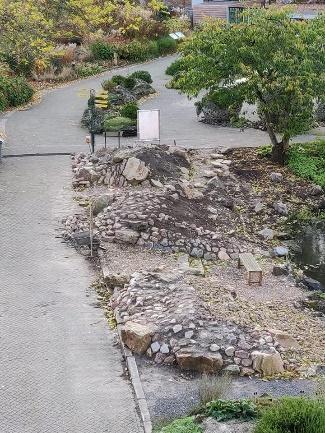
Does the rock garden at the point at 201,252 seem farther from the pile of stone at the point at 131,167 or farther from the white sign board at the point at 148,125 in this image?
the white sign board at the point at 148,125

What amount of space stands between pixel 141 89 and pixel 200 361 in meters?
25.6

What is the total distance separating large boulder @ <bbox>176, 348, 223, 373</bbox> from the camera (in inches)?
519

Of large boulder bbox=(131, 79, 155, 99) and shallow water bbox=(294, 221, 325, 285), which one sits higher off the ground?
large boulder bbox=(131, 79, 155, 99)

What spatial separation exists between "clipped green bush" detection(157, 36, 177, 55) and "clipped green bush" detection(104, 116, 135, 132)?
65.1 ft

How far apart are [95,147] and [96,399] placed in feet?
51.2

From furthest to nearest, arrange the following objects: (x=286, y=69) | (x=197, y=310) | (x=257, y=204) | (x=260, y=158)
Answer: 1. (x=260, y=158)
2. (x=286, y=69)
3. (x=257, y=204)
4. (x=197, y=310)

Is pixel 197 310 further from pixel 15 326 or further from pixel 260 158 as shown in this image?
pixel 260 158

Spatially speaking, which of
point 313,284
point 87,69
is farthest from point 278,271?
point 87,69

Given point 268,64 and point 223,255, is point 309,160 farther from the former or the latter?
point 223,255

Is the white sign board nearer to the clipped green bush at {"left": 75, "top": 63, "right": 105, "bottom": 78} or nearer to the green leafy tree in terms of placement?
the green leafy tree

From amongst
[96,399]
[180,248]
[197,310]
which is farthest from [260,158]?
[96,399]

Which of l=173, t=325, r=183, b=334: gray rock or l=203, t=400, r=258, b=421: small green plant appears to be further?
l=173, t=325, r=183, b=334: gray rock

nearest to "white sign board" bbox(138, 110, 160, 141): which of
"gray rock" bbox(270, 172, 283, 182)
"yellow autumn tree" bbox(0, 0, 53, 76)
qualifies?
"gray rock" bbox(270, 172, 283, 182)

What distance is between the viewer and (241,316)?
49.0 feet
